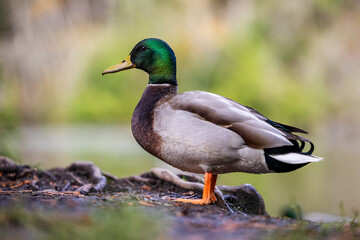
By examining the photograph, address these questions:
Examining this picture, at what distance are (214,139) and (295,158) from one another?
467 millimetres

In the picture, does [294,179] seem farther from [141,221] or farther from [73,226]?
[73,226]

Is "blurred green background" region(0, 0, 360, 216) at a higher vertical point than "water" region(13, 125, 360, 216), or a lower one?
higher

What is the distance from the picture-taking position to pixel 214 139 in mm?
2715

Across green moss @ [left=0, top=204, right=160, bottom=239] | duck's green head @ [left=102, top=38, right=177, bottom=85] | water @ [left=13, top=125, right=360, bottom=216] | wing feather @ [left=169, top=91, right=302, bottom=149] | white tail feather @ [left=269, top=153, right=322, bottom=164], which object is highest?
duck's green head @ [left=102, top=38, right=177, bottom=85]

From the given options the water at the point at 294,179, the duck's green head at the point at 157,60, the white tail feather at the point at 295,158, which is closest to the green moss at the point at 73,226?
the white tail feather at the point at 295,158

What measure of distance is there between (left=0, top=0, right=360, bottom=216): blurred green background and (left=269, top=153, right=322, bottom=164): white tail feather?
21136 mm

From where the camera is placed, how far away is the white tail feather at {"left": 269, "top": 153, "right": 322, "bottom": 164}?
105 inches

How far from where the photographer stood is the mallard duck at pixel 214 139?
8.91 feet

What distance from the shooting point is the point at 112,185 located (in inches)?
150

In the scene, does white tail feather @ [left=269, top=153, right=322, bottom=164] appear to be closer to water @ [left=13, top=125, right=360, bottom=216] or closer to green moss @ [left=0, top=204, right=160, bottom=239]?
water @ [left=13, top=125, right=360, bottom=216]

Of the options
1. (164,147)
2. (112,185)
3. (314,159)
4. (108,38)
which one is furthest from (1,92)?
(108,38)

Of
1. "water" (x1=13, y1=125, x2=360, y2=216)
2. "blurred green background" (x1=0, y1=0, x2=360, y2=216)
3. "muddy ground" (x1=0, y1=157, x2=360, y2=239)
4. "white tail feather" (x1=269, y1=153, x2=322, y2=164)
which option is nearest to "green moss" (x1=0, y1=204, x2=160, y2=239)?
"muddy ground" (x1=0, y1=157, x2=360, y2=239)

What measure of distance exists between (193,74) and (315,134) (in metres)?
7.85

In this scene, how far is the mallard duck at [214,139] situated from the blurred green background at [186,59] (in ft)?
68.6
